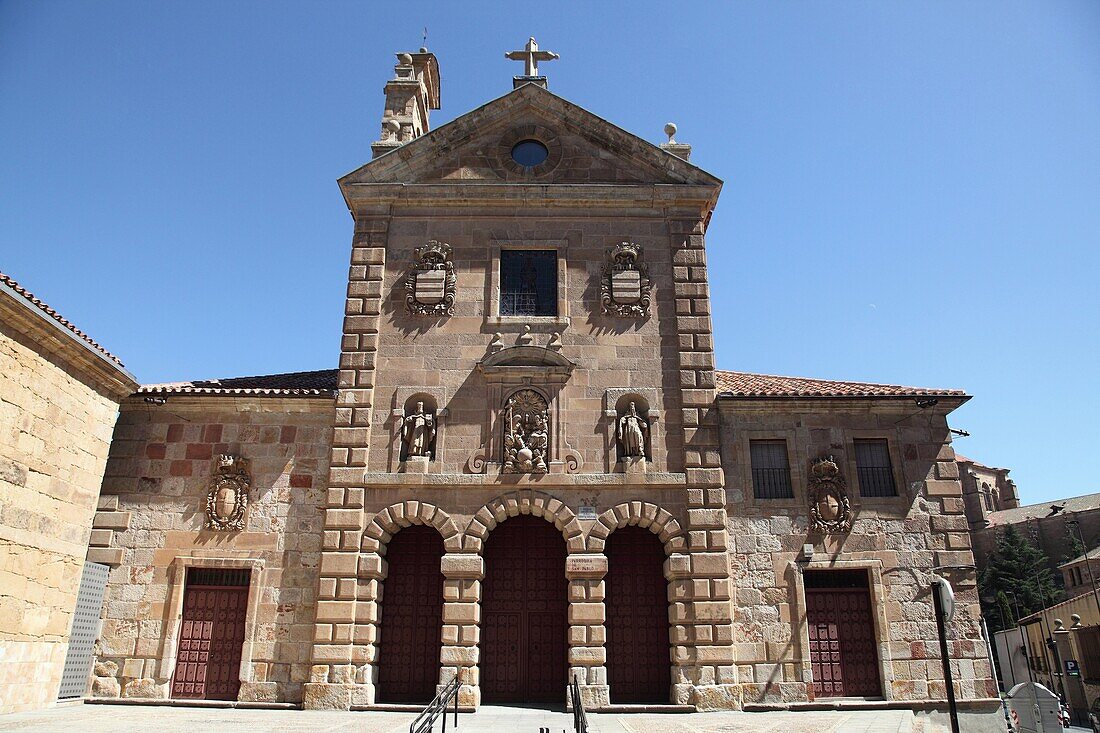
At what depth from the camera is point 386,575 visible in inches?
579

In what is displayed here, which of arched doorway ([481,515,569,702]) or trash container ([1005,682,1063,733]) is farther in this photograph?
trash container ([1005,682,1063,733])

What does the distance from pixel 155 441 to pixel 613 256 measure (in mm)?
10809

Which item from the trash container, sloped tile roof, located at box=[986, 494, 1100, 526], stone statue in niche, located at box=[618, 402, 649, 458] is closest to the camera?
stone statue in niche, located at box=[618, 402, 649, 458]

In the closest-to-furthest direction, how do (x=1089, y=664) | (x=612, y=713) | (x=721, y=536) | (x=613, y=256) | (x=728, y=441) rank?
(x=612, y=713), (x=721, y=536), (x=728, y=441), (x=613, y=256), (x=1089, y=664)

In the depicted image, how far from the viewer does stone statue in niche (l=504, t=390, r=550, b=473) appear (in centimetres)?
1449

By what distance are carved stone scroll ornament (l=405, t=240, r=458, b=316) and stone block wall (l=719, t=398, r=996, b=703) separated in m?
6.72

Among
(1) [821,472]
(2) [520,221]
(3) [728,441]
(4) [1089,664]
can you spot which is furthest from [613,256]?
(4) [1089,664]

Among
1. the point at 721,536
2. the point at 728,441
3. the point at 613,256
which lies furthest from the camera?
the point at 613,256

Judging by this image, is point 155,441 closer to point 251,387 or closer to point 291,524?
point 251,387

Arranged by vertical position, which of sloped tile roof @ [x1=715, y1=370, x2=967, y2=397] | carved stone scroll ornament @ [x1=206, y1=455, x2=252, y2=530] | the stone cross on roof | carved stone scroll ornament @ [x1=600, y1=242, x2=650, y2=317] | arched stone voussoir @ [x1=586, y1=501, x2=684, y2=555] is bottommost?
arched stone voussoir @ [x1=586, y1=501, x2=684, y2=555]

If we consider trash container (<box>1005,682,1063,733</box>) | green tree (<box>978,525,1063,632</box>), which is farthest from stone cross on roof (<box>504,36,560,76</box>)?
green tree (<box>978,525,1063,632</box>)

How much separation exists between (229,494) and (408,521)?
3783 mm

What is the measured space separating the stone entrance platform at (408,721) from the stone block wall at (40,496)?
3.10 ft

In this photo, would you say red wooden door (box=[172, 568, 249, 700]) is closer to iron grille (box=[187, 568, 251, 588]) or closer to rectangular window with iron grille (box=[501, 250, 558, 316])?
iron grille (box=[187, 568, 251, 588])
